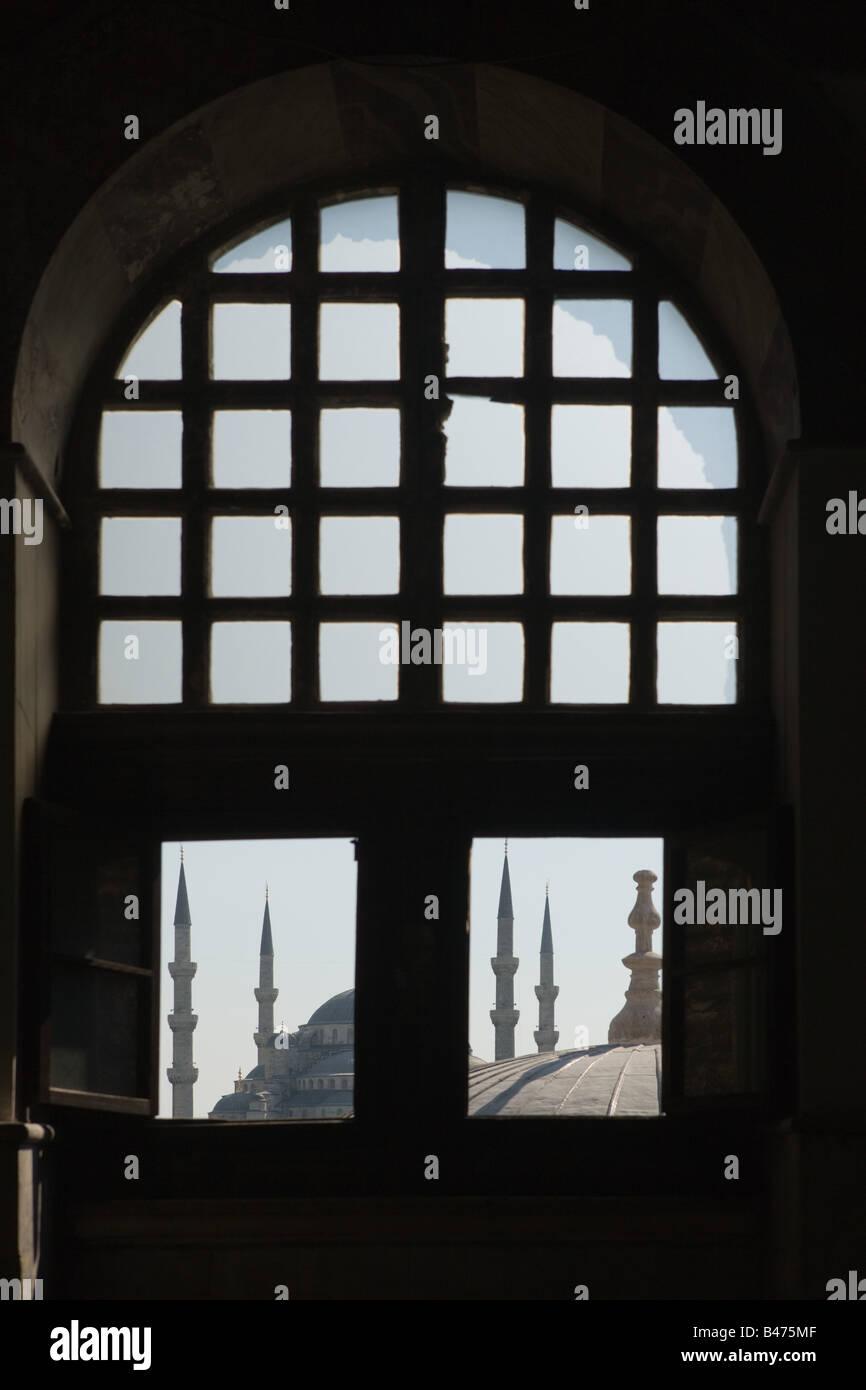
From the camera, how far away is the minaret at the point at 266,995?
8.56 m

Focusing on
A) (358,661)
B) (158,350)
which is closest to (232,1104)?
(358,661)

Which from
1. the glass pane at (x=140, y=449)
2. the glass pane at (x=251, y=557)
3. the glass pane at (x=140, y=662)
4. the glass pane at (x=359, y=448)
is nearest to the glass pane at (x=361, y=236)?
the glass pane at (x=359, y=448)

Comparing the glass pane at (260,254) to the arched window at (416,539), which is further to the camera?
the glass pane at (260,254)

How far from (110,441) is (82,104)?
1868 millimetres

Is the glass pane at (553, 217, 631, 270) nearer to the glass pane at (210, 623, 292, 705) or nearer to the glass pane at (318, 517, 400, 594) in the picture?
the glass pane at (318, 517, 400, 594)

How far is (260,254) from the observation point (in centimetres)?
1013

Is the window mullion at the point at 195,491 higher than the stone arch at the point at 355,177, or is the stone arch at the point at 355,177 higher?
the stone arch at the point at 355,177

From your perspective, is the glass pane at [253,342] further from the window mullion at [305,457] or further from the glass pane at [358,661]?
the glass pane at [358,661]

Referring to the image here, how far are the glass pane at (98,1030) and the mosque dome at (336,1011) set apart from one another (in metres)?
0.94

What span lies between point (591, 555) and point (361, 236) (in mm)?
2366

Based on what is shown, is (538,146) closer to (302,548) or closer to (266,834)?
(302,548)

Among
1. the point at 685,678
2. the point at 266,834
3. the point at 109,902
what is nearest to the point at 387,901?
the point at 266,834

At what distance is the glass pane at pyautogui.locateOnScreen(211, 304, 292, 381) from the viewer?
32.8 ft

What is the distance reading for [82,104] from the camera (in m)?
9.19
